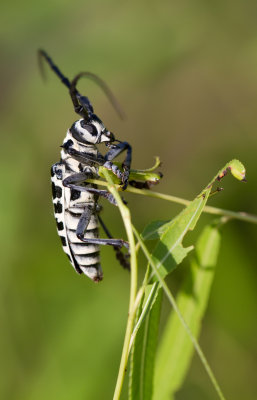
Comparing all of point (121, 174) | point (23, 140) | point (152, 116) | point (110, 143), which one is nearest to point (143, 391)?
point (121, 174)

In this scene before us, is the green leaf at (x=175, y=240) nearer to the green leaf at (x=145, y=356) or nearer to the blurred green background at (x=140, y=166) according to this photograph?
the green leaf at (x=145, y=356)

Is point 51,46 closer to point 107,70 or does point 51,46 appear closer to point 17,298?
point 107,70

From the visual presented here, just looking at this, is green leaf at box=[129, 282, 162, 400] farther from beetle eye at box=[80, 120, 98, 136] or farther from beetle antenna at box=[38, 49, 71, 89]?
beetle antenna at box=[38, 49, 71, 89]

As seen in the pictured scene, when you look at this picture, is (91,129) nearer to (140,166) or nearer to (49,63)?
(49,63)

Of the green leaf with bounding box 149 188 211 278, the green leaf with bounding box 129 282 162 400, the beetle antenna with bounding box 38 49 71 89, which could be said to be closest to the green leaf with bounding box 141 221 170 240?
the green leaf with bounding box 149 188 211 278

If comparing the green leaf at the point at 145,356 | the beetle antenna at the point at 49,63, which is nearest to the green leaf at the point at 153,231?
the green leaf at the point at 145,356

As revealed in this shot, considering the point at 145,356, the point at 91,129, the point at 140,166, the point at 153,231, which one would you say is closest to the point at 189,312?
the point at 145,356
